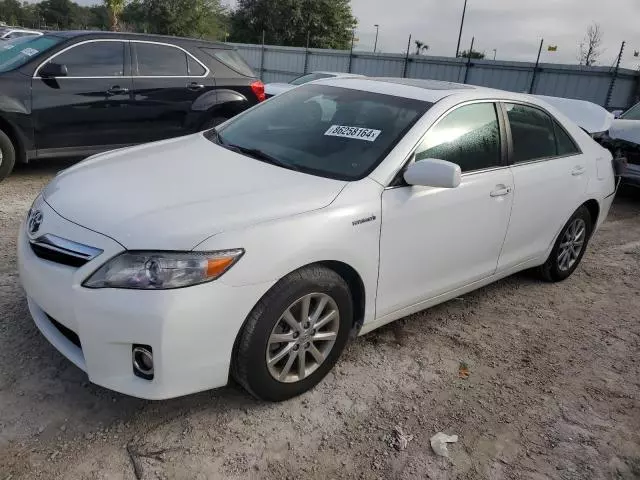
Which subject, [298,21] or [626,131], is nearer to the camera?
[626,131]

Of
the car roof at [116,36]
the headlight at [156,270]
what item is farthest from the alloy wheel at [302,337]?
the car roof at [116,36]

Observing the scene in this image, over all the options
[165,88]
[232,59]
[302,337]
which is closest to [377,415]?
[302,337]

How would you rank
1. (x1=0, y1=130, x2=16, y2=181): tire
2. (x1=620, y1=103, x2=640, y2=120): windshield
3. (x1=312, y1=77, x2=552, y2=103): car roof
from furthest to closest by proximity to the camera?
→ (x1=620, y1=103, x2=640, y2=120): windshield, (x1=0, y1=130, x2=16, y2=181): tire, (x1=312, y1=77, x2=552, y2=103): car roof

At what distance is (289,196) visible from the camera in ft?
8.63

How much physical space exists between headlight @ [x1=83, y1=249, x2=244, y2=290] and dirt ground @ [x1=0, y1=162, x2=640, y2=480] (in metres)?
0.73

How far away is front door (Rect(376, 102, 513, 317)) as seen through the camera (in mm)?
2943

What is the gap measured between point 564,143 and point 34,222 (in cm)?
370

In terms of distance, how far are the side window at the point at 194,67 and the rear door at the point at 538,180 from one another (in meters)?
4.29

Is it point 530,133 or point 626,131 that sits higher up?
point 530,133

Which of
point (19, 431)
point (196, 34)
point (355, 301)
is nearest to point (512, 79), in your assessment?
point (355, 301)

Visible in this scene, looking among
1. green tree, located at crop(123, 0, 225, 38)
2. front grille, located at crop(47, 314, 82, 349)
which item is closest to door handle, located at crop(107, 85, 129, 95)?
front grille, located at crop(47, 314, 82, 349)

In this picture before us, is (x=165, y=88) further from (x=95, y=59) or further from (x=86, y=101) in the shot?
(x=86, y=101)

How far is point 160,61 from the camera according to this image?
6.60 meters

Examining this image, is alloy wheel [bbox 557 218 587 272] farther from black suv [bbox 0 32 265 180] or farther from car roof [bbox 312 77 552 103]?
black suv [bbox 0 32 265 180]
